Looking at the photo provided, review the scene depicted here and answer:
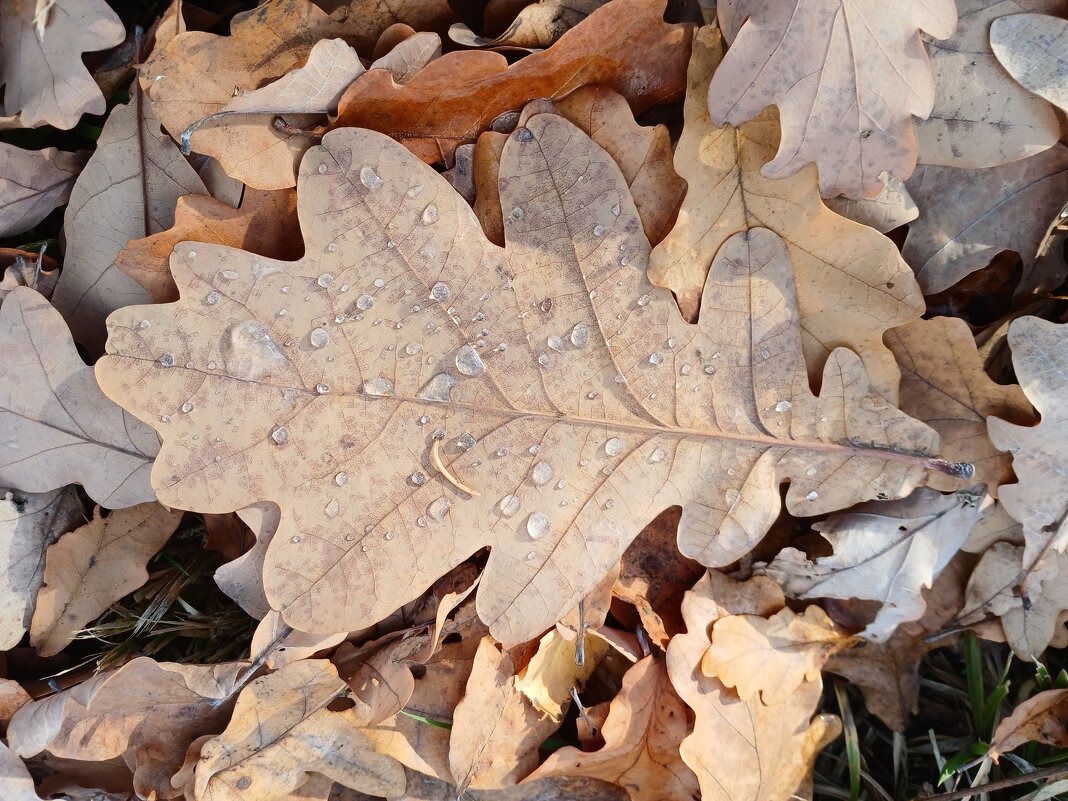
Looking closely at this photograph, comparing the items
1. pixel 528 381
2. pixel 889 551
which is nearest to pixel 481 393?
pixel 528 381

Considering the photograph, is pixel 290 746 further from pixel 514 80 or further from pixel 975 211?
pixel 975 211

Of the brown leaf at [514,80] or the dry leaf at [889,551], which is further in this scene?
the dry leaf at [889,551]

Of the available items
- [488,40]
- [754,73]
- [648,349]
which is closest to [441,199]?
[488,40]

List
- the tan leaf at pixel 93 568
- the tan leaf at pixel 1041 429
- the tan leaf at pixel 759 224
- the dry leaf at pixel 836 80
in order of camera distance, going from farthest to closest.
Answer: the tan leaf at pixel 93 568, the tan leaf at pixel 1041 429, the tan leaf at pixel 759 224, the dry leaf at pixel 836 80

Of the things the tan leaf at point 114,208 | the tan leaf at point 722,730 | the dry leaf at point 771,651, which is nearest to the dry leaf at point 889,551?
the dry leaf at point 771,651

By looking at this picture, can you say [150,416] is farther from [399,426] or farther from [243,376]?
[399,426]

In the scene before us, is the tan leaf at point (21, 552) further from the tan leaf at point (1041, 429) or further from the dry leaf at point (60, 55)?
the tan leaf at point (1041, 429)
